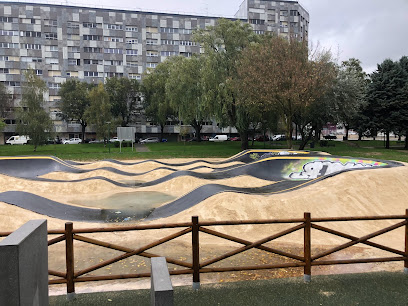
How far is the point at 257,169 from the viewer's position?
2038 centimetres

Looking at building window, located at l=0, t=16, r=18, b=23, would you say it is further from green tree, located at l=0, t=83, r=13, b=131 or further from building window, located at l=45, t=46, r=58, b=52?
green tree, located at l=0, t=83, r=13, b=131

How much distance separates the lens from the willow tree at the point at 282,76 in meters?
25.5

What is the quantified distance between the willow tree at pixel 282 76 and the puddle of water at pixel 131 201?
14.4 meters

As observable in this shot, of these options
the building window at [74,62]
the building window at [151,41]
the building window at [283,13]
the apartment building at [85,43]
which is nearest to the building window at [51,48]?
the apartment building at [85,43]

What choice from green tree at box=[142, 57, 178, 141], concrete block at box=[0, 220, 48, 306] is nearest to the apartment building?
green tree at box=[142, 57, 178, 141]

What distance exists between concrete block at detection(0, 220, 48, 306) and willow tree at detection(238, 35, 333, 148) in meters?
23.7

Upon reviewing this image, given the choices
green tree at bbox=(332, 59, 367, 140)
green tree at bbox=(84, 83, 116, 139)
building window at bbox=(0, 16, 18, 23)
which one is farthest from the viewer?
building window at bbox=(0, 16, 18, 23)

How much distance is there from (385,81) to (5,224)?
1608 inches

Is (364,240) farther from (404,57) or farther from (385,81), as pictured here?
(404,57)

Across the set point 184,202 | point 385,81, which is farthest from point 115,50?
point 184,202

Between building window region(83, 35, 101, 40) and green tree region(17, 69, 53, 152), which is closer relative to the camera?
green tree region(17, 69, 53, 152)

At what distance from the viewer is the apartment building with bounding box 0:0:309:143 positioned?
6288 centimetres

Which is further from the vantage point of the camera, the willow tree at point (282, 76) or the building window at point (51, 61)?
the building window at point (51, 61)

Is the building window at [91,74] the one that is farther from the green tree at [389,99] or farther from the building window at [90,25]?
the green tree at [389,99]
